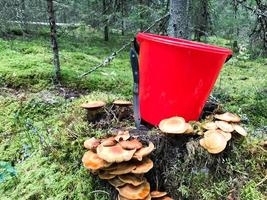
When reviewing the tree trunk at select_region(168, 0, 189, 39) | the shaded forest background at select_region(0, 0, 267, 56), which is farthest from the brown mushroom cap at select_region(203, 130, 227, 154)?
the shaded forest background at select_region(0, 0, 267, 56)

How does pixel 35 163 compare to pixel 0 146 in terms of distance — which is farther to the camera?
pixel 0 146

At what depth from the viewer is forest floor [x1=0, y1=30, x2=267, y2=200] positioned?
2377 mm

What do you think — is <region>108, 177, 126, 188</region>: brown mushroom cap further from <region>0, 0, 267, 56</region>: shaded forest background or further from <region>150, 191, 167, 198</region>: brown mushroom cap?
<region>0, 0, 267, 56</region>: shaded forest background

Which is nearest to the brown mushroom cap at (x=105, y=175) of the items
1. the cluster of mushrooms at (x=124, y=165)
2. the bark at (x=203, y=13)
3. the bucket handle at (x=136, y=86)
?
the cluster of mushrooms at (x=124, y=165)

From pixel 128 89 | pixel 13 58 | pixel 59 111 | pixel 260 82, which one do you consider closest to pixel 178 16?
pixel 128 89

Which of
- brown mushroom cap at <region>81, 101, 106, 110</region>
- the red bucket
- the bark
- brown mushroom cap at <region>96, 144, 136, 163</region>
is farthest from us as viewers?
the bark

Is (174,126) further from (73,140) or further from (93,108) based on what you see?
(73,140)

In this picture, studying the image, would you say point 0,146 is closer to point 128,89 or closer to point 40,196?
point 40,196

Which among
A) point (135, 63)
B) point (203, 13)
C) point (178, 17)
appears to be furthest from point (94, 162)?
point (203, 13)

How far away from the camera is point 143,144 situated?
2.48 meters

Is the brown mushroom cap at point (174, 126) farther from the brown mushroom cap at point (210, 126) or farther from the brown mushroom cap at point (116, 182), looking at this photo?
the brown mushroom cap at point (116, 182)

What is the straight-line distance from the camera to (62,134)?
284 centimetres

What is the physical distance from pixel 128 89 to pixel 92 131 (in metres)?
1.93

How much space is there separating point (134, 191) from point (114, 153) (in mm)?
281
